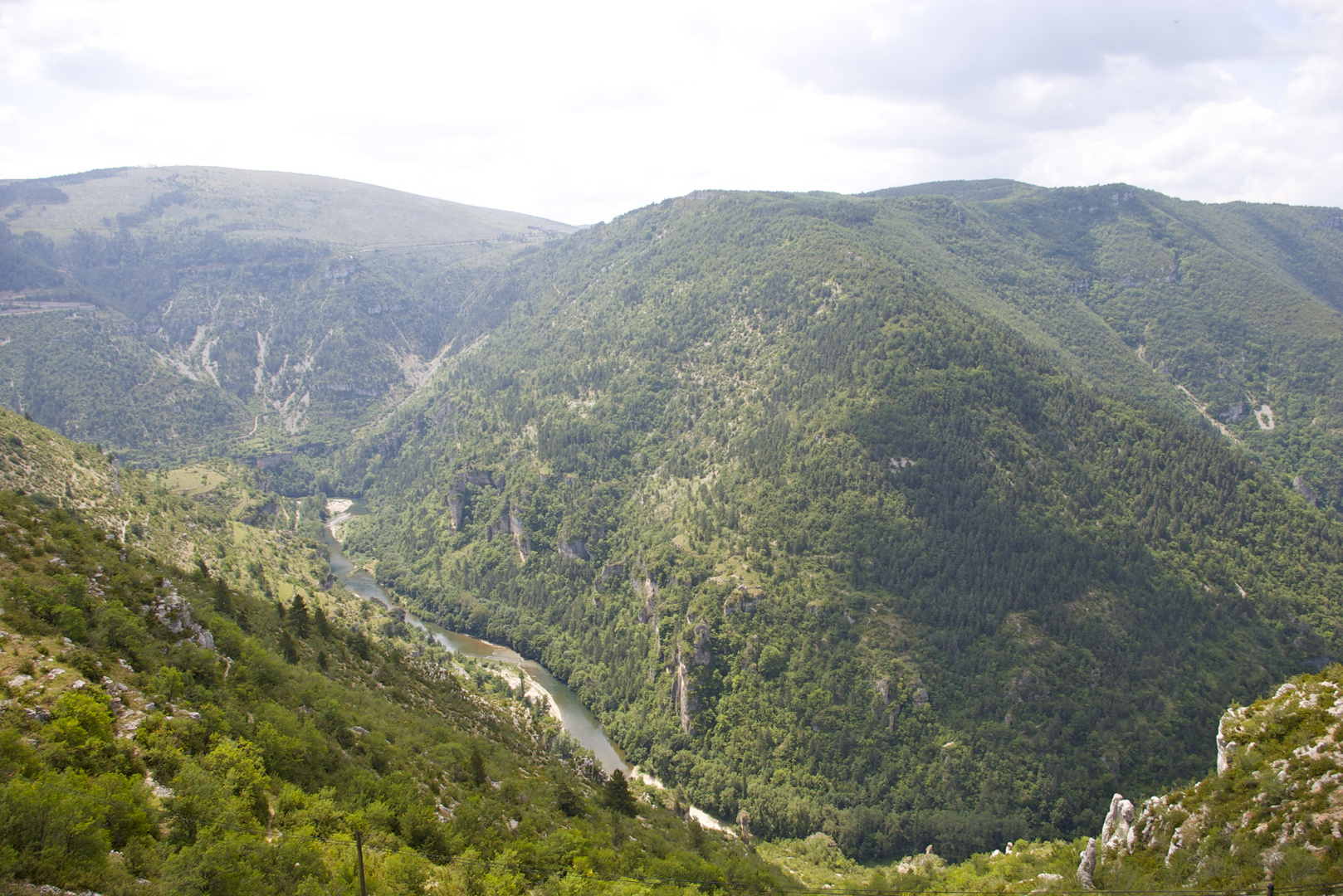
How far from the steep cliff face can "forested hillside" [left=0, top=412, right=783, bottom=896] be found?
32715 mm

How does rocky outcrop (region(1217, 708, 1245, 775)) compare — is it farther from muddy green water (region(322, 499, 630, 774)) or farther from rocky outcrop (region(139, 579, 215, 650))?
muddy green water (region(322, 499, 630, 774))

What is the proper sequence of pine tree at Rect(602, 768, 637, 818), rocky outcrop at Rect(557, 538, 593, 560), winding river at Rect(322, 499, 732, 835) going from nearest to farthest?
A: pine tree at Rect(602, 768, 637, 818) < winding river at Rect(322, 499, 732, 835) < rocky outcrop at Rect(557, 538, 593, 560)

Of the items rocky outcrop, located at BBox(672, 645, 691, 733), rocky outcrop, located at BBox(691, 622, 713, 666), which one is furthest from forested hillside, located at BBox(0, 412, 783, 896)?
rocky outcrop, located at BBox(691, 622, 713, 666)

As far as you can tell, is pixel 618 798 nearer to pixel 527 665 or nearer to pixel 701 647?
pixel 701 647

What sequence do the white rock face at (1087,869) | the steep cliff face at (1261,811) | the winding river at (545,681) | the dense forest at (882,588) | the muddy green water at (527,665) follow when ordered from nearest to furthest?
the steep cliff face at (1261,811), the white rock face at (1087,869), the dense forest at (882,588), the winding river at (545,681), the muddy green water at (527,665)

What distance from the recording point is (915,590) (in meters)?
127

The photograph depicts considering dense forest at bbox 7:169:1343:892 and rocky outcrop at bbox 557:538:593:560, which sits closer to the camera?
dense forest at bbox 7:169:1343:892

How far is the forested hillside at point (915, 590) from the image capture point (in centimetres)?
10469

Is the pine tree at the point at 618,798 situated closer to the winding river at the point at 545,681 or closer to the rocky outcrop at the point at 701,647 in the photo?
the winding river at the point at 545,681

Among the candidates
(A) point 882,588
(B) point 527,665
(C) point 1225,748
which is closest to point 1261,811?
(C) point 1225,748

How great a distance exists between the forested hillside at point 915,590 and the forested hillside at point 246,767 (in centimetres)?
4051

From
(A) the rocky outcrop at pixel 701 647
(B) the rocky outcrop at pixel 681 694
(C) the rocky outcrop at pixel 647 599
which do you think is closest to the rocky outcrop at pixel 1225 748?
(B) the rocky outcrop at pixel 681 694

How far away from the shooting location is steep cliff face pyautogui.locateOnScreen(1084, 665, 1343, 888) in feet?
132

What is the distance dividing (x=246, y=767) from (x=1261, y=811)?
6143cm
